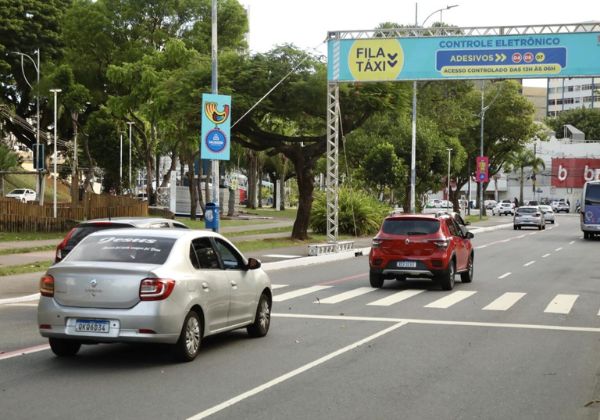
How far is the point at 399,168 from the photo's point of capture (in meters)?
53.9

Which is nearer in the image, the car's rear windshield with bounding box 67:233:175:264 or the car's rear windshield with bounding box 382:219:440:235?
the car's rear windshield with bounding box 67:233:175:264

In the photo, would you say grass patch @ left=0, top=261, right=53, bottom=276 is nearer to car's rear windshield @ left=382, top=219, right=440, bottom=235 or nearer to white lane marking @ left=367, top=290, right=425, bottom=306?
car's rear windshield @ left=382, top=219, right=440, bottom=235

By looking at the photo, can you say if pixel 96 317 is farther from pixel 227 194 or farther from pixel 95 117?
pixel 227 194

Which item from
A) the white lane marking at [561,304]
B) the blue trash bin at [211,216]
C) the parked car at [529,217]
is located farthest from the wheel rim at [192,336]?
the parked car at [529,217]

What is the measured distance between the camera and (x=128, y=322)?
8.94 metres

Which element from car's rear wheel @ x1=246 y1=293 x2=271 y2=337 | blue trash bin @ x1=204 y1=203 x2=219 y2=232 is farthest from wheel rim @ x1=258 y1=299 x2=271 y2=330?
blue trash bin @ x1=204 y1=203 x2=219 y2=232

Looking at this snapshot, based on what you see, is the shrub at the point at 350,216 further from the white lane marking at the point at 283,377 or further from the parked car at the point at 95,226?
the white lane marking at the point at 283,377

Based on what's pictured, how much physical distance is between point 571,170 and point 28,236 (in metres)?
86.5

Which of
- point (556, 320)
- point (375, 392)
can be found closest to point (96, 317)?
point (375, 392)

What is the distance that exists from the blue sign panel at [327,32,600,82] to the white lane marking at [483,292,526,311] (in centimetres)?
1058

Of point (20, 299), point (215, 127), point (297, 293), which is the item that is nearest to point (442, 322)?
point (297, 293)

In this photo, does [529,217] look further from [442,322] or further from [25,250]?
[442,322]

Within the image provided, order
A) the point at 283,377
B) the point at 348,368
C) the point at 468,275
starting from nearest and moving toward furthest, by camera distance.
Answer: the point at 283,377, the point at 348,368, the point at 468,275

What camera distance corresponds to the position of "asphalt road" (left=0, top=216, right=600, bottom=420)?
7.50 metres
